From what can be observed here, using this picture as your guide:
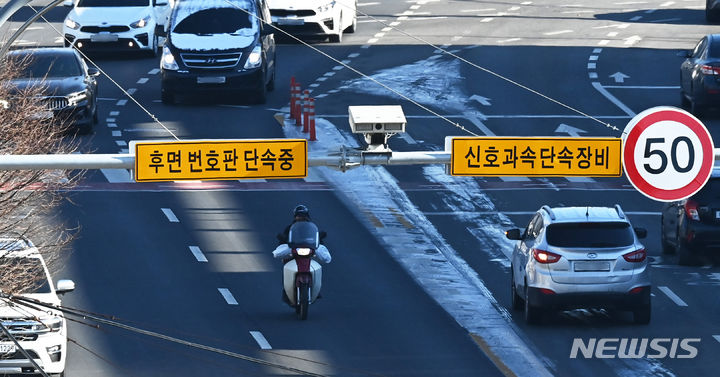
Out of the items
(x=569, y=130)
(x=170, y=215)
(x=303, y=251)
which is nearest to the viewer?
(x=303, y=251)

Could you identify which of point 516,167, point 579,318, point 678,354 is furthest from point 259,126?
point 516,167

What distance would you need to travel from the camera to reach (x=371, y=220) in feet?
105

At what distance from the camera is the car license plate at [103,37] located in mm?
47438

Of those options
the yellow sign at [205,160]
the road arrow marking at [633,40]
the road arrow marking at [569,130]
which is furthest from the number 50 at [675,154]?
the road arrow marking at [633,40]

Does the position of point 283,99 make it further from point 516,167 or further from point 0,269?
point 516,167

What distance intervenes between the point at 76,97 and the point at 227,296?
1231 centimetres

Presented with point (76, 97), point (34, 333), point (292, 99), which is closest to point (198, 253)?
point (34, 333)

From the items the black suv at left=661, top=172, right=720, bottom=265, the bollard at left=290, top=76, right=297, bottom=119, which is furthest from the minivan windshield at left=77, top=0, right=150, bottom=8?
the black suv at left=661, top=172, right=720, bottom=265

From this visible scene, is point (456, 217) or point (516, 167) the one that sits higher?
point (516, 167)

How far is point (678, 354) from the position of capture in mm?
23500

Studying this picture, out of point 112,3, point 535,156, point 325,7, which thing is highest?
point 535,156

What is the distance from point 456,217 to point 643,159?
17.9m

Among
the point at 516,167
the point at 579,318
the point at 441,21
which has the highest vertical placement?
the point at 516,167

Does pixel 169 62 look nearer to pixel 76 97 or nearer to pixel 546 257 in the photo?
pixel 76 97
